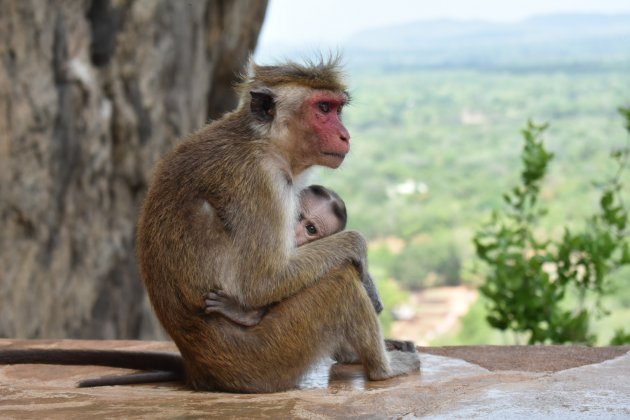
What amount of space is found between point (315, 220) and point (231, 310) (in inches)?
31.5

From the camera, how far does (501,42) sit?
145 feet

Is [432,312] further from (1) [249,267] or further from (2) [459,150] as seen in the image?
(1) [249,267]

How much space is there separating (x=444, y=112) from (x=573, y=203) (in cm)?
1659

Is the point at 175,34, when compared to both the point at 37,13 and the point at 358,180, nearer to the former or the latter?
the point at 37,13

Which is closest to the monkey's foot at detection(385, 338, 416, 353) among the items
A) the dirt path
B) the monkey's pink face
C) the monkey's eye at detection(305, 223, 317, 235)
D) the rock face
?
the monkey's eye at detection(305, 223, 317, 235)

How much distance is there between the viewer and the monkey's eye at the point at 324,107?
16.8 feet

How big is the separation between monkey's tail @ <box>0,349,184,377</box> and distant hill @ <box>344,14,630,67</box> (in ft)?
111

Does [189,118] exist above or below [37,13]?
below

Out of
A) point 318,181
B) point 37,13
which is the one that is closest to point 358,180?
point 37,13

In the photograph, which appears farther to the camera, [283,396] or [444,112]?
[444,112]

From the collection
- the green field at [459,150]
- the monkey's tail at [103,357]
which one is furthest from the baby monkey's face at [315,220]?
the green field at [459,150]

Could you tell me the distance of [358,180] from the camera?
1115 inches

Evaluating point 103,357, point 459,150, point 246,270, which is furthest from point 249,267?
point 459,150

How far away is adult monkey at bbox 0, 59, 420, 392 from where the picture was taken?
479 cm
